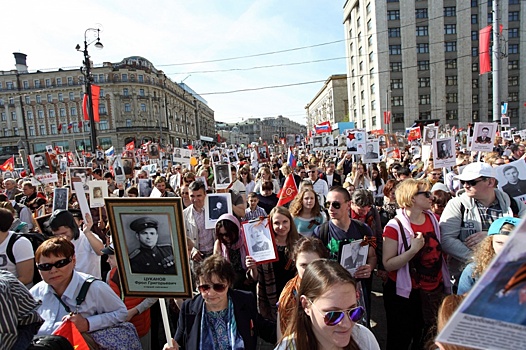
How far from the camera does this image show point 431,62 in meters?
49.8

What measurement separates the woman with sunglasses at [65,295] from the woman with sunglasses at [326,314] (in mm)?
1389

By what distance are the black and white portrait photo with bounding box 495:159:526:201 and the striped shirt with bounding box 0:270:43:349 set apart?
4907 mm

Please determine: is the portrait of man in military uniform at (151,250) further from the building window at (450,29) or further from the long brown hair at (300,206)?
the building window at (450,29)

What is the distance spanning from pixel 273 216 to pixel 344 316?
1.83 m

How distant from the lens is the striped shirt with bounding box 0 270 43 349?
148cm

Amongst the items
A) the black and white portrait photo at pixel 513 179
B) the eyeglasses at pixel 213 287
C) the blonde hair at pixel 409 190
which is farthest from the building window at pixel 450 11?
the eyeglasses at pixel 213 287

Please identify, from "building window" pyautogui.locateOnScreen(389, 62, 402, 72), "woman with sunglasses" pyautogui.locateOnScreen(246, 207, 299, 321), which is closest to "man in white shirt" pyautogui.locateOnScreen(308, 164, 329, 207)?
"woman with sunglasses" pyautogui.locateOnScreen(246, 207, 299, 321)

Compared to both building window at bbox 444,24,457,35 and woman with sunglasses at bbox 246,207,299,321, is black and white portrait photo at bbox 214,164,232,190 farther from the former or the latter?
building window at bbox 444,24,457,35

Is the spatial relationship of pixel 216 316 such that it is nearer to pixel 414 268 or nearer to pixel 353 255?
pixel 353 255

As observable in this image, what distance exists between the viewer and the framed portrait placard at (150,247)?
2.02 metres

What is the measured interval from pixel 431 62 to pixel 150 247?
57.6 meters

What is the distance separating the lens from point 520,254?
681 millimetres

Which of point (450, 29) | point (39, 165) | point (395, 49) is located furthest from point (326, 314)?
point (450, 29)

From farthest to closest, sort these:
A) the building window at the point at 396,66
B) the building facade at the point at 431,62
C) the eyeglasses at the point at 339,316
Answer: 1. the building window at the point at 396,66
2. the building facade at the point at 431,62
3. the eyeglasses at the point at 339,316
